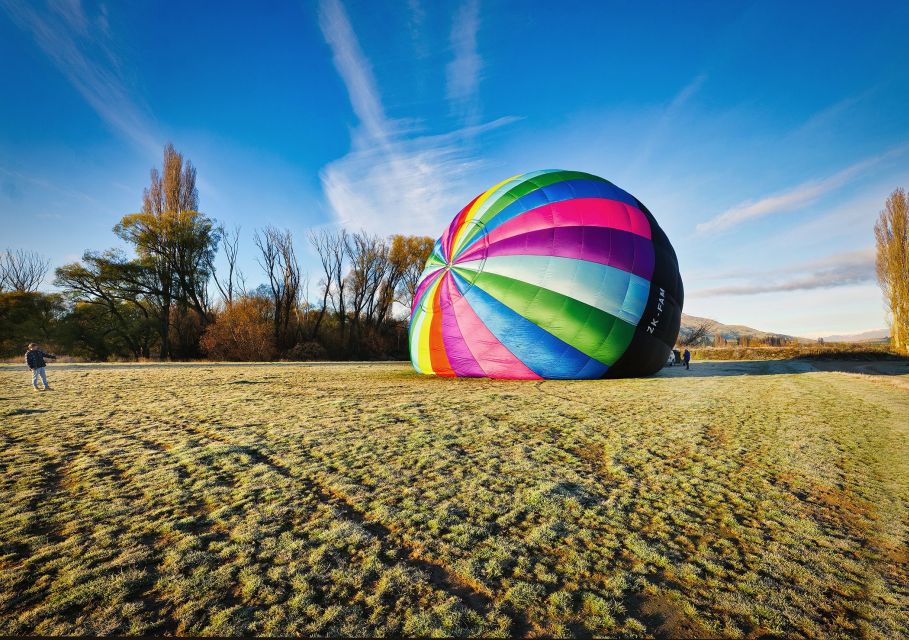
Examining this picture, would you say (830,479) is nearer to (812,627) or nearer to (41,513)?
(812,627)

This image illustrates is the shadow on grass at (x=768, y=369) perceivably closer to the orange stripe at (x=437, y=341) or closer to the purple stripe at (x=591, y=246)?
the purple stripe at (x=591, y=246)

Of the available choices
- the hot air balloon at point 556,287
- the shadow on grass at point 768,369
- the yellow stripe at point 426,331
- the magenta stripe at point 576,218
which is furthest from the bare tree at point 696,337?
the yellow stripe at point 426,331

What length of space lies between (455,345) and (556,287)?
295cm

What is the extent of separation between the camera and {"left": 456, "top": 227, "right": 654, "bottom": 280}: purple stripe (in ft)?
30.3

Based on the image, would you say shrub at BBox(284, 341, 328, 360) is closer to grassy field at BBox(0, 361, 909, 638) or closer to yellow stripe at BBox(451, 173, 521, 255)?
yellow stripe at BBox(451, 173, 521, 255)

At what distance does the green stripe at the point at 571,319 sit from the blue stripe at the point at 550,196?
164cm

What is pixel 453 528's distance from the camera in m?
2.31

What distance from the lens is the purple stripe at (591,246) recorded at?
9250 millimetres

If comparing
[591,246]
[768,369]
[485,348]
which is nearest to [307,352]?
[485,348]

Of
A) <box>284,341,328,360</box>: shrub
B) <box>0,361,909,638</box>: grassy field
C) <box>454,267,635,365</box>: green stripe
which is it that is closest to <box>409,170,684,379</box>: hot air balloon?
<box>454,267,635,365</box>: green stripe

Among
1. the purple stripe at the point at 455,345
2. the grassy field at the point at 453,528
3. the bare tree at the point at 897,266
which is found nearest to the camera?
the grassy field at the point at 453,528

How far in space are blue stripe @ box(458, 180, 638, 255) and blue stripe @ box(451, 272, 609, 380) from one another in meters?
1.92

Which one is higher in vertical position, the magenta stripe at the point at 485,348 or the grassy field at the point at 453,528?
the magenta stripe at the point at 485,348

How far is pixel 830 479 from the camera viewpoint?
3.21 metres
